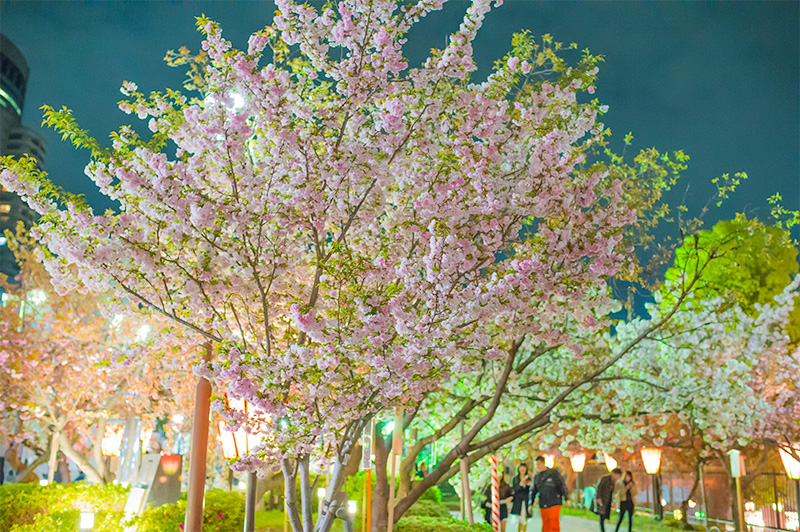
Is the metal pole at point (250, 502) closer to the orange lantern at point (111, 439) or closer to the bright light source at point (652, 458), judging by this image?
the bright light source at point (652, 458)

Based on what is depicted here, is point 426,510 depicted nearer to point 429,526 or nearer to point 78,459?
point 429,526

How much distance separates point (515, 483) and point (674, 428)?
1340 centimetres

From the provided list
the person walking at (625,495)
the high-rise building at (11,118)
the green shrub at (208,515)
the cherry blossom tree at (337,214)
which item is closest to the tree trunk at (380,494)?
the green shrub at (208,515)

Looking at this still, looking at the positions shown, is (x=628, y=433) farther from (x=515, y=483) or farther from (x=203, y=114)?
(x=203, y=114)

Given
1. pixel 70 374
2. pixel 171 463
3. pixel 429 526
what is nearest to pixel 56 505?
pixel 171 463

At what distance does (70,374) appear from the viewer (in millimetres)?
17891

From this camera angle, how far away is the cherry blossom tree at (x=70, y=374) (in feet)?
57.6

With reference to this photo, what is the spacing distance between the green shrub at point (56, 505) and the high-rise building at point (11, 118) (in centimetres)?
6403

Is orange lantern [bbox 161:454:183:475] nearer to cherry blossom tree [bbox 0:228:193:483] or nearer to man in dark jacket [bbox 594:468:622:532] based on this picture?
cherry blossom tree [bbox 0:228:193:483]

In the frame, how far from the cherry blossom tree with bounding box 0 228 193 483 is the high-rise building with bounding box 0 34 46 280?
5713cm

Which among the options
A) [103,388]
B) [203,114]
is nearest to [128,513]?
[103,388]

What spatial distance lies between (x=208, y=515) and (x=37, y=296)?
31.2 feet

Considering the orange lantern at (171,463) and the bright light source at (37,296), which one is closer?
the orange lantern at (171,463)

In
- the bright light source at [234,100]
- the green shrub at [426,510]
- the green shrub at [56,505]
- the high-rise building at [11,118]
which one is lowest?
the green shrub at [426,510]
